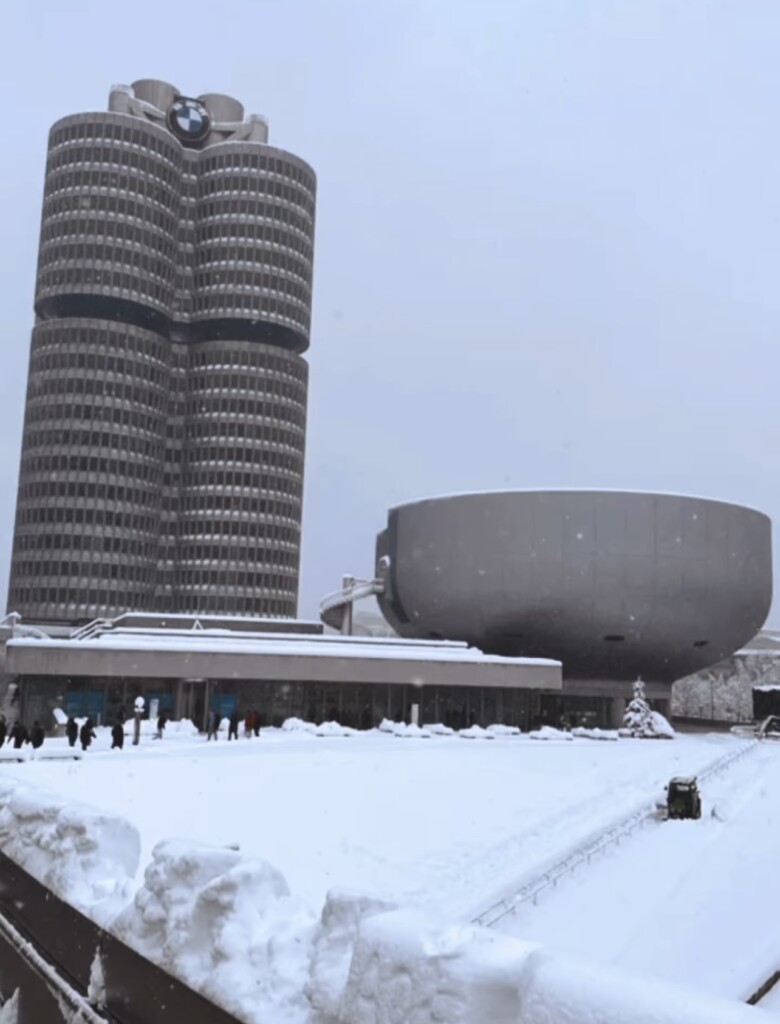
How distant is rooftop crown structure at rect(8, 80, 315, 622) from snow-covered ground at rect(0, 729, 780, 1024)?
10461cm

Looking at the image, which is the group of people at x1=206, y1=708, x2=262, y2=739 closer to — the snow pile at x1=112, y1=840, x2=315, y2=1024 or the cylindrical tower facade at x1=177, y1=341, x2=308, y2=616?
the snow pile at x1=112, y1=840, x2=315, y2=1024

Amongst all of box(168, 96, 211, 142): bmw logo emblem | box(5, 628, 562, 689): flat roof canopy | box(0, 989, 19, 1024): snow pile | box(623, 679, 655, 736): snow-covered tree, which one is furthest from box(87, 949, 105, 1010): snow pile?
box(168, 96, 211, 142): bmw logo emblem

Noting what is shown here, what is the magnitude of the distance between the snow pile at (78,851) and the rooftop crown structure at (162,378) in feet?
423

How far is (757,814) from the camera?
83.0 feet

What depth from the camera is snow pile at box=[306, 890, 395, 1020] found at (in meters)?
4.91

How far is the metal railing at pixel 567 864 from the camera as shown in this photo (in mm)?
14352

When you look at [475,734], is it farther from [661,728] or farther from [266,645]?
[661,728]

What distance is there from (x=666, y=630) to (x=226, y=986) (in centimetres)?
7148

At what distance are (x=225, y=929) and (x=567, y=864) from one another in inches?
515

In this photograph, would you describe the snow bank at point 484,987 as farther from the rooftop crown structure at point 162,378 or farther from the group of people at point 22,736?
the rooftop crown structure at point 162,378

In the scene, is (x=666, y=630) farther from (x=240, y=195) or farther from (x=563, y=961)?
(x=240, y=195)

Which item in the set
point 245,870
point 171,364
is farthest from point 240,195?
point 245,870

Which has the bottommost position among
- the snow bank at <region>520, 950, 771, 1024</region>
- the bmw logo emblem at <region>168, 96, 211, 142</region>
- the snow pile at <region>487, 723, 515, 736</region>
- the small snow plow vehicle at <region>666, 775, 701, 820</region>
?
the snow pile at <region>487, 723, 515, 736</region>

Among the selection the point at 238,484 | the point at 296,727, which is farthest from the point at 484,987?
the point at 238,484
